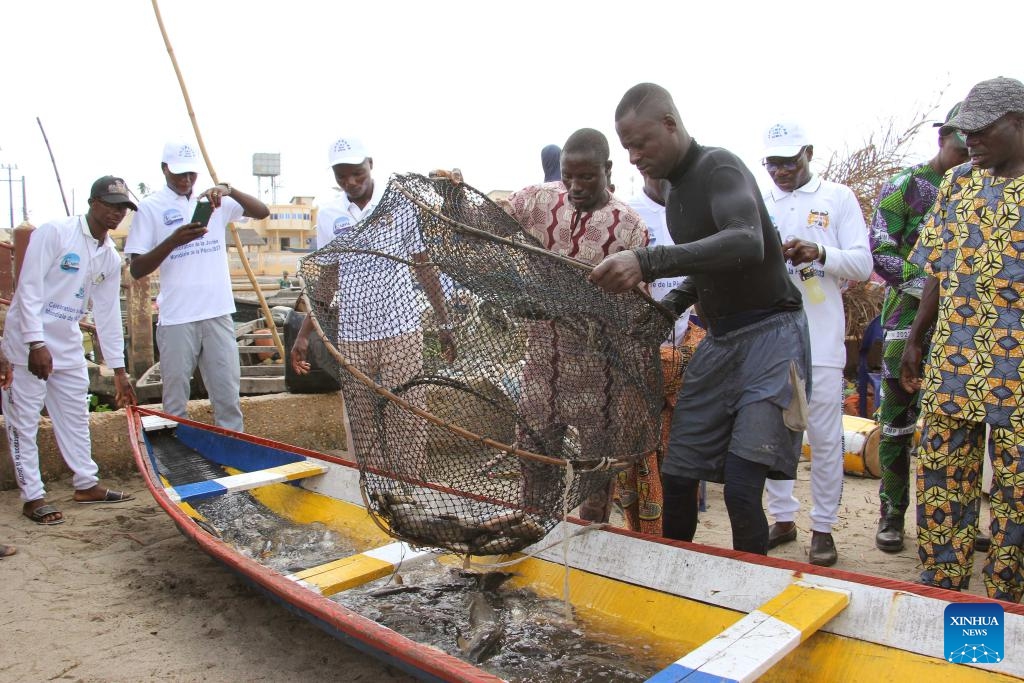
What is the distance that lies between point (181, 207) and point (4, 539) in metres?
2.26

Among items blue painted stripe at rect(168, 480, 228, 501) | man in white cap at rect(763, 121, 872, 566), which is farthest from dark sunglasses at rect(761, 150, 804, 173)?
blue painted stripe at rect(168, 480, 228, 501)

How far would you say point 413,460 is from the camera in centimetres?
311

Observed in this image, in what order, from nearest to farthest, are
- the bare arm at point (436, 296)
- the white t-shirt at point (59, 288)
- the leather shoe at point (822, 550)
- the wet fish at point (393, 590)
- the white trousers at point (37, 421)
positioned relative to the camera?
the bare arm at point (436, 296) < the wet fish at point (393, 590) < the leather shoe at point (822, 550) < the white t-shirt at point (59, 288) < the white trousers at point (37, 421)

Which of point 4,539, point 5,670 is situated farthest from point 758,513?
point 4,539

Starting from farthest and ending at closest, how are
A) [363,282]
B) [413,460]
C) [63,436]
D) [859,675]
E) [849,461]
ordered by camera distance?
[849,461], [63,436], [363,282], [413,460], [859,675]

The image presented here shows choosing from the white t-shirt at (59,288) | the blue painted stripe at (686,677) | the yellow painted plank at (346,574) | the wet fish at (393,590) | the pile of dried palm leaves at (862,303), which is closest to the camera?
the blue painted stripe at (686,677)

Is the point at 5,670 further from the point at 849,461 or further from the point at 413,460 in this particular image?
the point at 849,461

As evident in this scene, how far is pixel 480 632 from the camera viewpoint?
9.68 feet

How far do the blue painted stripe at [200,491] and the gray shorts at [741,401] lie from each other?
7.72 ft

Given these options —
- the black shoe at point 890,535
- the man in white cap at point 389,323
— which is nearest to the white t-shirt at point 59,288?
the man in white cap at point 389,323

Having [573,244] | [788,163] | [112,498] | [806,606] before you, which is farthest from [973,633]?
[112,498]

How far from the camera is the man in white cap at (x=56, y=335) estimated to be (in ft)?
15.2

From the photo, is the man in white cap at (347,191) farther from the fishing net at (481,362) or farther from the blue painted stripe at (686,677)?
the blue painted stripe at (686,677)

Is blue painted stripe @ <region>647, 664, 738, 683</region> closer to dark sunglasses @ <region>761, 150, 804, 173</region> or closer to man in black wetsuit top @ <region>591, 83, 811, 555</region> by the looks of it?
man in black wetsuit top @ <region>591, 83, 811, 555</region>
